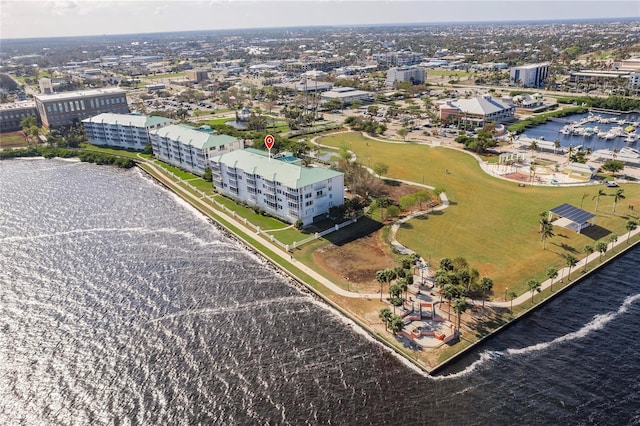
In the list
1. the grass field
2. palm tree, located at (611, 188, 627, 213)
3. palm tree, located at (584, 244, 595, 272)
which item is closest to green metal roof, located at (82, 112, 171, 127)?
the grass field

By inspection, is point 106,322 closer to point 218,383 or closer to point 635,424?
point 218,383

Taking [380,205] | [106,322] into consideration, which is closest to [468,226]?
[380,205]

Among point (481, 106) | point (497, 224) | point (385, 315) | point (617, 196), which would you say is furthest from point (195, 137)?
point (481, 106)

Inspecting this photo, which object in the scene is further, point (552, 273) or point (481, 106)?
point (481, 106)

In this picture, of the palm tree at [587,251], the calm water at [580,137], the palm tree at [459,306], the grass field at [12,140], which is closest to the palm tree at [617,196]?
the palm tree at [587,251]

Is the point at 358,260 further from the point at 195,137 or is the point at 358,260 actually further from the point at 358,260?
the point at 195,137

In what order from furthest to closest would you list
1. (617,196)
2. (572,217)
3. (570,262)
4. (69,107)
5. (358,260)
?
(69,107), (617,196), (572,217), (358,260), (570,262)
